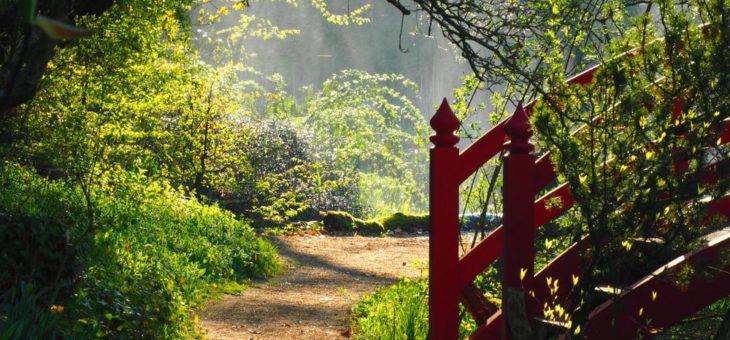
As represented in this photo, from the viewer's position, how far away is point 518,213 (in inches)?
151

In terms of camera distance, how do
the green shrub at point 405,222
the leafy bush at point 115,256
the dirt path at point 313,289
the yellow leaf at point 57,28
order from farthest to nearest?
the green shrub at point 405,222 → the dirt path at point 313,289 → the leafy bush at point 115,256 → the yellow leaf at point 57,28

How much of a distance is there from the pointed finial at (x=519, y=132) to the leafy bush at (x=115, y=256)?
220 cm

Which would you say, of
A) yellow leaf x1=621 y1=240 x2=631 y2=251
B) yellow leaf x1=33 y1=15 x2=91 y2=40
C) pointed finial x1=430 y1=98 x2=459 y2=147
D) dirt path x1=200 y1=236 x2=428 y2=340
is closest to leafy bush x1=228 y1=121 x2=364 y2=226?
dirt path x1=200 y1=236 x2=428 y2=340

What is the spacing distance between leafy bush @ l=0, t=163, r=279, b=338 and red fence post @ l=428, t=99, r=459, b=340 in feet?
5.64

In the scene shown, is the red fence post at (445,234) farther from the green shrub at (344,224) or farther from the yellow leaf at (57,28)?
the green shrub at (344,224)

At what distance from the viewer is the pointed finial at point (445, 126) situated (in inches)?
173

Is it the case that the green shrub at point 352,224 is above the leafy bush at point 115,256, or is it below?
above

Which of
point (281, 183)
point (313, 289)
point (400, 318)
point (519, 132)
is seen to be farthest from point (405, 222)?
point (519, 132)

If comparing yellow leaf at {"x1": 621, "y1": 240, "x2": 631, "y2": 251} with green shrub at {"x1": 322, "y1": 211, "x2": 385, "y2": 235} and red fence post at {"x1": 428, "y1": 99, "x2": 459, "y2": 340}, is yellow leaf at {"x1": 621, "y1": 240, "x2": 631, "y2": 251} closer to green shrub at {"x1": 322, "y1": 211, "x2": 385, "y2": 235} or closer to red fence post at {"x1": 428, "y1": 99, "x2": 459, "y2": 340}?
red fence post at {"x1": 428, "y1": 99, "x2": 459, "y2": 340}

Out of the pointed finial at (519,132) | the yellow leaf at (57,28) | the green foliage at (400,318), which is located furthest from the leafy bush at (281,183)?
the yellow leaf at (57,28)

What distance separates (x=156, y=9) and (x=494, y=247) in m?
4.71

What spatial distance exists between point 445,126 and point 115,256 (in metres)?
3.18

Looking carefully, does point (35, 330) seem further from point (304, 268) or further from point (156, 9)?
point (304, 268)

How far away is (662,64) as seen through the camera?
11.7ft
